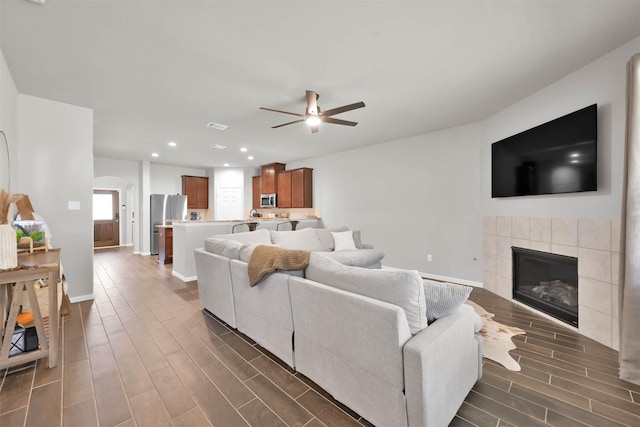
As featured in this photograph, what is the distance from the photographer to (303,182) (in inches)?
279

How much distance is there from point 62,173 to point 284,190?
470 cm

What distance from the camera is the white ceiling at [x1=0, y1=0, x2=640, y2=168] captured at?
189 cm

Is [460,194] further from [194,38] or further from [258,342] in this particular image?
[194,38]

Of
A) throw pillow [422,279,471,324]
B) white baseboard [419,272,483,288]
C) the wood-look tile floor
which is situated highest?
throw pillow [422,279,471,324]

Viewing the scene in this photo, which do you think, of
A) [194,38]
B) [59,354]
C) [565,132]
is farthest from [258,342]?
[565,132]

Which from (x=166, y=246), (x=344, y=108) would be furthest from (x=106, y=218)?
(x=344, y=108)

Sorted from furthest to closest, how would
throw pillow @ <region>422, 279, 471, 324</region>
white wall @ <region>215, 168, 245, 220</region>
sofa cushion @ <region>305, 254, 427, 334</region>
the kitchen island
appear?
white wall @ <region>215, 168, 245, 220</region>
the kitchen island
throw pillow @ <region>422, 279, 471, 324</region>
sofa cushion @ <region>305, 254, 427, 334</region>

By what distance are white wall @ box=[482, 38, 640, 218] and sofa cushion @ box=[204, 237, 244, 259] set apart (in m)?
3.45

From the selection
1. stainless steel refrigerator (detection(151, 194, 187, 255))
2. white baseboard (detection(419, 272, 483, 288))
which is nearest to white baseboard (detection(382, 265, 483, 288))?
white baseboard (detection(419, 272, 483, 288))

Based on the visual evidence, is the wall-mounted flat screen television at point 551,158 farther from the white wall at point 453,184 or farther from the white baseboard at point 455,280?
the white baseboard at point 455,280

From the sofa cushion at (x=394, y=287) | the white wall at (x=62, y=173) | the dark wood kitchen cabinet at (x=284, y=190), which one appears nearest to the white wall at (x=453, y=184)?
the dark wood kitchen cabinet at (x=284, y=190)

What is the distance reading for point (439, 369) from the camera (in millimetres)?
1370

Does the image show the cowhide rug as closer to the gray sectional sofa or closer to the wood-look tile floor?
the wood-look tile floor

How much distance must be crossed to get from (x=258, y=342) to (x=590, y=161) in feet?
11.5
